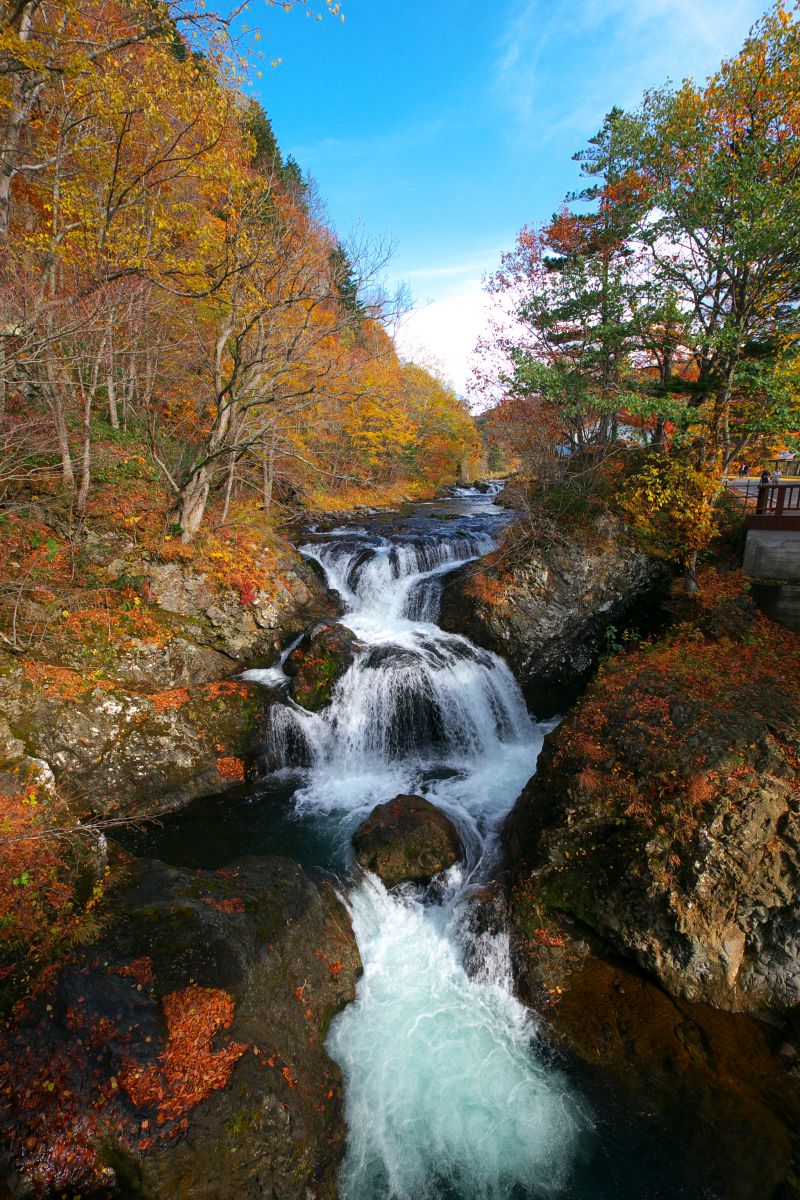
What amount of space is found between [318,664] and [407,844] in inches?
193

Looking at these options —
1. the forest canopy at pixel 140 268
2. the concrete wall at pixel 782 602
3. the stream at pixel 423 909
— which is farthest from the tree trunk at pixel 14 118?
the concrete wall at pixel 782 602

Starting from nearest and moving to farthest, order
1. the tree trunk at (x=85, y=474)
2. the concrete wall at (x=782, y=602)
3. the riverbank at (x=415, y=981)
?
the riverbank at (x=415, y=981) < the concrete wall at (x=782, y=602) < the tree trunk at (x=85, y=474)

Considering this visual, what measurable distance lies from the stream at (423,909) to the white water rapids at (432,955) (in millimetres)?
20

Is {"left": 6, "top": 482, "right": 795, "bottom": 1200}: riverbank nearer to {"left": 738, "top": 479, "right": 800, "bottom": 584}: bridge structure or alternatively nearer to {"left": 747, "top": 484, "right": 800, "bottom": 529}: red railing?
{"left": 738, "top": 479, "right": 800, "bottom": 584}: bridge structure

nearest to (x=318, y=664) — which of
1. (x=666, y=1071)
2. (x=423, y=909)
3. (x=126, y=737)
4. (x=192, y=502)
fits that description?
(x=126, y=737)

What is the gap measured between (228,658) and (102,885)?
643cm

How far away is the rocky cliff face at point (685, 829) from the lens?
5.72 metres

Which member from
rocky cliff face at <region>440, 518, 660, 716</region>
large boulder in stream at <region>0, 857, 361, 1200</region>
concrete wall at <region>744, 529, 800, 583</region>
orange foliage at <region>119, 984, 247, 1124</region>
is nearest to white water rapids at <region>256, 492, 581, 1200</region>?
large boulder in stream at <region>0, 857, 361, 1200</region>

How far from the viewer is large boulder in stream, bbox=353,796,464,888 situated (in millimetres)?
7414

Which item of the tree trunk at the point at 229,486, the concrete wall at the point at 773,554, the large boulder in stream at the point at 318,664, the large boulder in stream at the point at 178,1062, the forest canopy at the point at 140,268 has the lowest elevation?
the large boulder in stream at the point at 178,1062

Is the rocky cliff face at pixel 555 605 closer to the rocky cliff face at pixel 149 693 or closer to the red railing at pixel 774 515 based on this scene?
the red railing at pixel 774 515

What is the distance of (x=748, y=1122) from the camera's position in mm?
4668

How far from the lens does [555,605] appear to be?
1281cm

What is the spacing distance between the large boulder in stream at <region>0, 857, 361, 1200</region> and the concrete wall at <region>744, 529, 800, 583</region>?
11.7 meters
